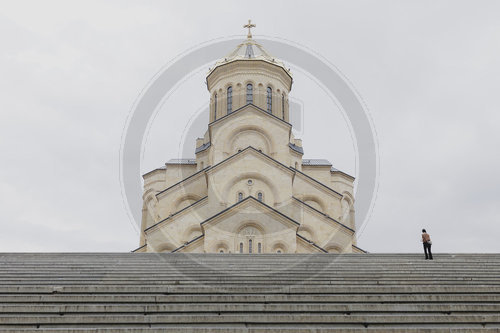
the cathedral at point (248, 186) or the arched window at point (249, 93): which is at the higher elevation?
the arched window at point (249, 93)

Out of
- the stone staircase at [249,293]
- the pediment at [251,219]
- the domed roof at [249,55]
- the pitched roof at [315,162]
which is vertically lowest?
the stone staircase at [249,293]

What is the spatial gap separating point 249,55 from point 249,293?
22760 mm

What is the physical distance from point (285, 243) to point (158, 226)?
5.81 metres

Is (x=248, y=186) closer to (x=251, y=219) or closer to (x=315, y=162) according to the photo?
(x=251, y=219)

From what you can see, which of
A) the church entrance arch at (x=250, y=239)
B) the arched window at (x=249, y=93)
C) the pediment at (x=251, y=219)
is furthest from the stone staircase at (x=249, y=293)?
the arched window at (x=249, y=93)

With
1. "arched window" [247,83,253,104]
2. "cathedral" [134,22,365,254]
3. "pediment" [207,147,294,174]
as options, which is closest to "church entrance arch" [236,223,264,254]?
"cathedral" [134,22,365,254]

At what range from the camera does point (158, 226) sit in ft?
67.5

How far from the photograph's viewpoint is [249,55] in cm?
2878

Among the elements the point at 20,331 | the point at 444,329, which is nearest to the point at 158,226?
the point at 20,331

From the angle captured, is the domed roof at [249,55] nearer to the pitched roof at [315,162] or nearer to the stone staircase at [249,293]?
the pitched roof at [315,162]

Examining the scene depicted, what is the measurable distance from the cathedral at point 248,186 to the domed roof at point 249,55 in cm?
6

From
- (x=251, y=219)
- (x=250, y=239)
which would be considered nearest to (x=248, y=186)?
(x=251, y=219)

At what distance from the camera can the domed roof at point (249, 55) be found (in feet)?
93.5

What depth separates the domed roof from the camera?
28.5 meters
